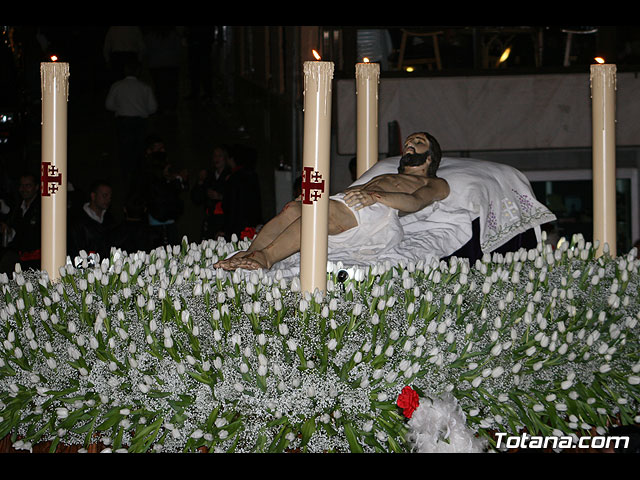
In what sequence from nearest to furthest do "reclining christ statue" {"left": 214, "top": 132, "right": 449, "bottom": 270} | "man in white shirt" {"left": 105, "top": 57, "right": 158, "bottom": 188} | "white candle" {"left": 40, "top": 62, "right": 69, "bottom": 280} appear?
"white candle" {"left": 40, "top": 62, "right": 69, "bottom": 280} < "reclining christ statue" {"left": 214, "top": 132, "right": 449, "bottom": 270} < "man in white shirt" {"left": 105, "top": 57, "right": 158, "bottom": 188}

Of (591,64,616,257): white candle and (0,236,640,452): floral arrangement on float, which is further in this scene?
(591,64,616,257): white candle

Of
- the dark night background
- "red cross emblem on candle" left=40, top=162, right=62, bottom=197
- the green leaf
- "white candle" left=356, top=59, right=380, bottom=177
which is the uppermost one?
the dark night background

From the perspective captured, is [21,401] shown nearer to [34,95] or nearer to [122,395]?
[122,395]

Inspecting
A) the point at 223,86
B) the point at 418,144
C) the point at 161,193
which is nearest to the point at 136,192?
the point at 161,193

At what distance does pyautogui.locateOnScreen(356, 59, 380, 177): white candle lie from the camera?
377 centimetres

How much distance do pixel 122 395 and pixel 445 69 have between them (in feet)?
18.9

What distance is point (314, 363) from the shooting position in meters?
2.09

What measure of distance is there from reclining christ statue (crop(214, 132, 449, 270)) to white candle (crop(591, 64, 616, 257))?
0.65 m

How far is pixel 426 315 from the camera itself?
2.28m

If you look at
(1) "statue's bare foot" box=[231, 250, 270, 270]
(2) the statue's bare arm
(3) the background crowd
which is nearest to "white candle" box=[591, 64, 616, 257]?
(2) the statue's bare arm

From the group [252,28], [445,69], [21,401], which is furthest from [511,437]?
[252,28]

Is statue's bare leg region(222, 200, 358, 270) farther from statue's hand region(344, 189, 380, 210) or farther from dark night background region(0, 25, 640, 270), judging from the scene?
dark night background region(0, 25, 640, 270)

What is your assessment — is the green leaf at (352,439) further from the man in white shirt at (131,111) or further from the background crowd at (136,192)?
the man in white shirt at (131,111)

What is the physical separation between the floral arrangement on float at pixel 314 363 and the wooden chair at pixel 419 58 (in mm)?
5101
